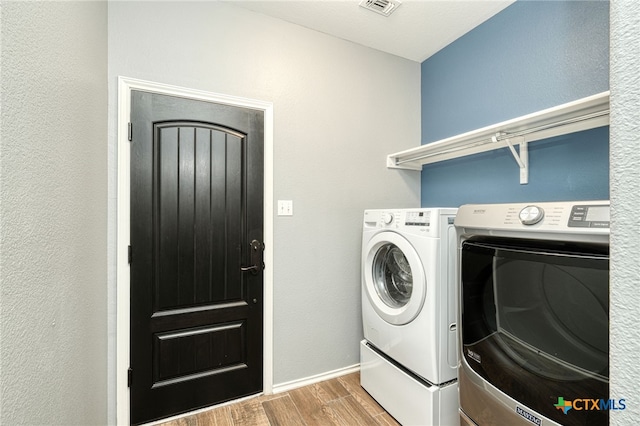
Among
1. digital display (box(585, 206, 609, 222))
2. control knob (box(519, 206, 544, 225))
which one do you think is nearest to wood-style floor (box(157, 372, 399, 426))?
control knob (box(519, 206, 544, 225))

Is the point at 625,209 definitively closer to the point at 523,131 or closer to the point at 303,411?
the point at 523,131

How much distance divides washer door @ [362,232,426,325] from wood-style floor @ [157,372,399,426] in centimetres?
60

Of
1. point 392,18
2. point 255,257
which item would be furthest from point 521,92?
point 255,257

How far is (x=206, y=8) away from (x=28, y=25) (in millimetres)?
1315

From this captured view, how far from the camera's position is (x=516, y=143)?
176 centimetres

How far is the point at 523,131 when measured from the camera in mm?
1577

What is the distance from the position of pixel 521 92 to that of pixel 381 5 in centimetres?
106

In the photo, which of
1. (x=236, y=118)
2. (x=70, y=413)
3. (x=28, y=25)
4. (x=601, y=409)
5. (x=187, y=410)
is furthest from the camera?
(x=236, y=118)

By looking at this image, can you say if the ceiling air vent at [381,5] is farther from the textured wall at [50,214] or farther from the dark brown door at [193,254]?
the textured wall at [50,214]

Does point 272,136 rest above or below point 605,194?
above

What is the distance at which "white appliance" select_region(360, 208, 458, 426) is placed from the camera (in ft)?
4.82

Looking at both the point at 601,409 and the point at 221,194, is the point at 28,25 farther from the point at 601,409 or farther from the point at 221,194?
the point at 601,409

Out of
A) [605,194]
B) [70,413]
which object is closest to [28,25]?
[70,413]

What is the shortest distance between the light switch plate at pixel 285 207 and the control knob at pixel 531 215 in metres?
1.35
